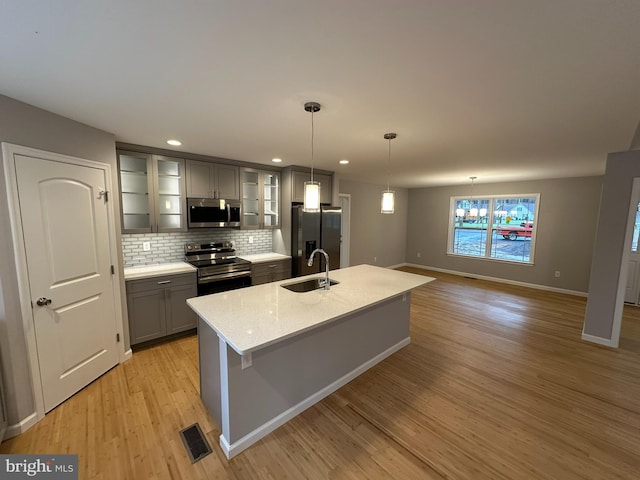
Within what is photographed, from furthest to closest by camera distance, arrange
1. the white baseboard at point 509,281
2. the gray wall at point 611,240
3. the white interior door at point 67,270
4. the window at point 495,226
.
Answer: the window at point 495,226 → the white baseboard at point 509,281 → the gray wall at point 611,240 → the white interior door at point 67,270

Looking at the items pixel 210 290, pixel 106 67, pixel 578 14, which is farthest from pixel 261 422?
pixel 578 14

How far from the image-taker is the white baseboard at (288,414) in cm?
174

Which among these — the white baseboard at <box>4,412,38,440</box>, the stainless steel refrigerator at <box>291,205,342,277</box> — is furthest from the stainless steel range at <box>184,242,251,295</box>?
the white baseboard at <box>4,412,38,440</box>

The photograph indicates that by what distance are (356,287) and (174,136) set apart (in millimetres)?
2485

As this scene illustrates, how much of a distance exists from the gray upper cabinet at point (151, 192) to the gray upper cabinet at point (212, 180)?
0.11 m

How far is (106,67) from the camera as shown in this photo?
4.66 ft

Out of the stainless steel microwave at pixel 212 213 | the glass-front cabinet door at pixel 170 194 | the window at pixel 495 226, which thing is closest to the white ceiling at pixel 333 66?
the glass-front cabinet door at pixel 170 194

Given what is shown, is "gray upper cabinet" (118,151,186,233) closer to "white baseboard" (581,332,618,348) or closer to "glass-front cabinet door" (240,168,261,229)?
"glass-front cabinet door" (240,168,261,229)

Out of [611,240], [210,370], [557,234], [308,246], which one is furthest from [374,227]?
[210,370]

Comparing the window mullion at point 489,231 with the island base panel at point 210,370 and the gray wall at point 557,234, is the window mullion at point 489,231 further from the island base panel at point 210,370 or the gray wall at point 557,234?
the island base panel at point 210,370

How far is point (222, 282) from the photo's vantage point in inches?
139

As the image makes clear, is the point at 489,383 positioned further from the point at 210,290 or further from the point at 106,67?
the point at 106,67

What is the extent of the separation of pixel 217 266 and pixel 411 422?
280cm

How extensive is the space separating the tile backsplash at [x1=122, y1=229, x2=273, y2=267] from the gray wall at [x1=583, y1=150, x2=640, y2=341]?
188 inches
